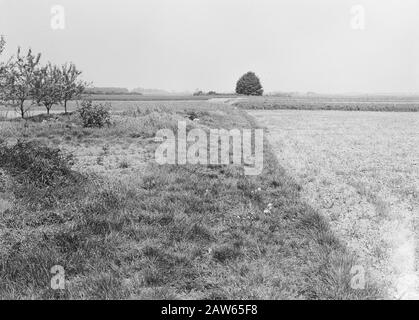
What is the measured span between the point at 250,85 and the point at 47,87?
105 meters

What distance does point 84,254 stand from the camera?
5.33 metres

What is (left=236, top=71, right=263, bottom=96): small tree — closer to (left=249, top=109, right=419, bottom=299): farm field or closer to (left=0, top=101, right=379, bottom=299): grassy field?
(left=249, top=109, right=419, bottom=299): farm field

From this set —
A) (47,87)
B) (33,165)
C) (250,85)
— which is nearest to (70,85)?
(47,87)

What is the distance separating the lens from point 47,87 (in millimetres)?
25875

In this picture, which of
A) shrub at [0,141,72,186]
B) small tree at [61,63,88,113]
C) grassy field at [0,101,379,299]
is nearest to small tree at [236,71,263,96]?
small tree at [61,63,88,113]

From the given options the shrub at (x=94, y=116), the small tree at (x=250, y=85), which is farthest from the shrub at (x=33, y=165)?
the small tree at (x=250, y=85)

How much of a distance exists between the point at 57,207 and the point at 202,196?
2999mm

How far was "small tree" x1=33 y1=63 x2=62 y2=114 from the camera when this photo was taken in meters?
25.3

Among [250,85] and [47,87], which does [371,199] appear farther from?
[250,85]

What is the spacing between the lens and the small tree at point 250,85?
126 meters

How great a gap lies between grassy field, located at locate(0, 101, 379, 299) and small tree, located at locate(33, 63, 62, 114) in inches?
→ 677
